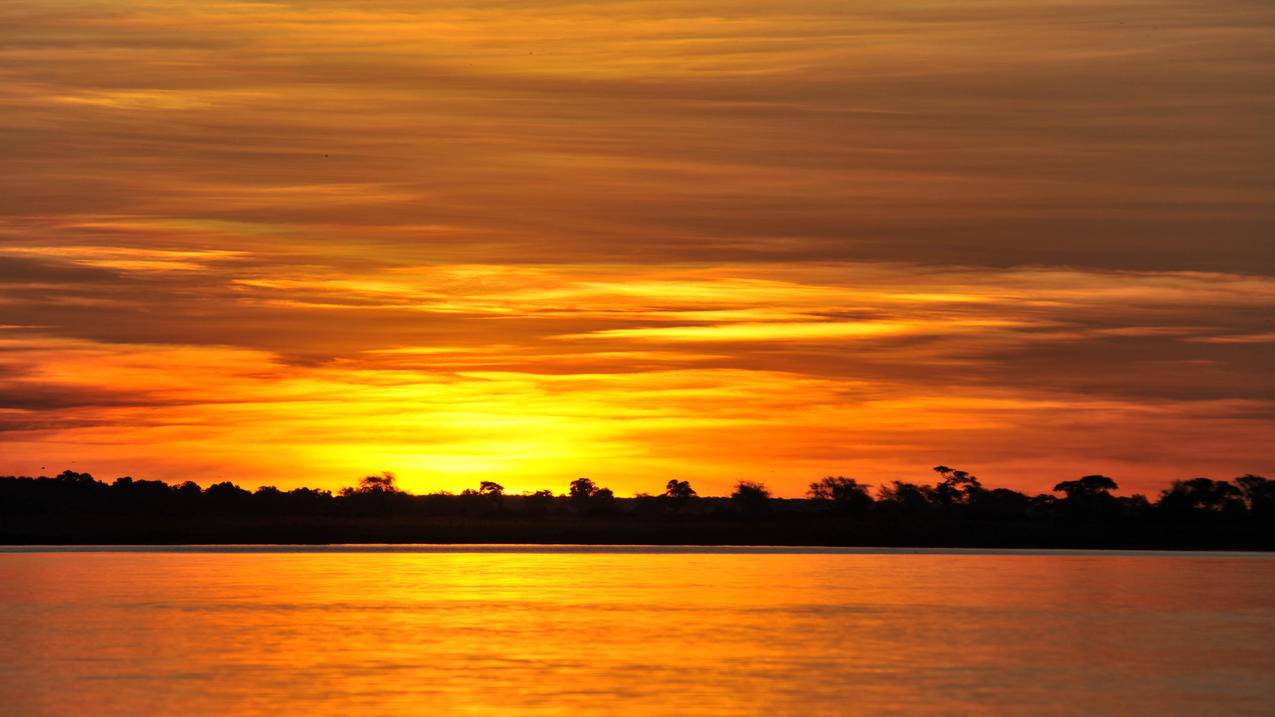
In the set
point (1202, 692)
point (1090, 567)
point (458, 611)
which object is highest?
point (1090, 567)

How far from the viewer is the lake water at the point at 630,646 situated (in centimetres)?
3731

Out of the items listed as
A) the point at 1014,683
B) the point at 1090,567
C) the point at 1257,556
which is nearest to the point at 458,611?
the point at 1014,683

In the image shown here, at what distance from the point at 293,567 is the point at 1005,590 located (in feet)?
160

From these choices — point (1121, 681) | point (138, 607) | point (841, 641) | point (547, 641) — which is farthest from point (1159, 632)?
point (138, 607)

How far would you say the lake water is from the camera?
37.3 m

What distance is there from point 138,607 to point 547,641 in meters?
21.5

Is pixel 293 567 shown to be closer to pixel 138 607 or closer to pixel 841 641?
pixel 138 607

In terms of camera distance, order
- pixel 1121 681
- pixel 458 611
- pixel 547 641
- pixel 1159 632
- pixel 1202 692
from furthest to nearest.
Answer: pixel 458 611
pixel 1159 632
pixel 547 641
pixel 1121 681
pixel 1202 692

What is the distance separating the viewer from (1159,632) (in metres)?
55.4

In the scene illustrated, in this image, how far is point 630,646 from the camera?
1930 inches

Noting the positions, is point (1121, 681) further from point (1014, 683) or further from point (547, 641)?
point (547, 641)

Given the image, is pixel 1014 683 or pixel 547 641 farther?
pixel 547 641

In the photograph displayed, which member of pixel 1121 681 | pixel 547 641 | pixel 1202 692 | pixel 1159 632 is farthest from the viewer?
pixel 1159 632

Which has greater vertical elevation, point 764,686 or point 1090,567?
point 1090,567
